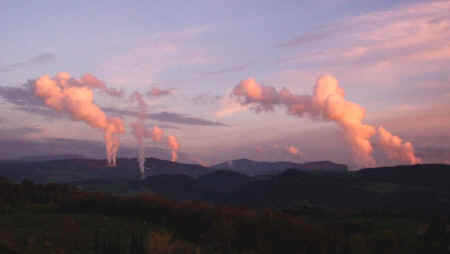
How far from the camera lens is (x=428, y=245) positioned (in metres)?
17.0

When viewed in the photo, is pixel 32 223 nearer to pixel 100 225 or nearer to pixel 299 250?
pixel 100 225

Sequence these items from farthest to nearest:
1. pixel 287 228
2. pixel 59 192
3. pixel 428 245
A: pixel 59 192 < pixel 287 228 < pixel 428 245

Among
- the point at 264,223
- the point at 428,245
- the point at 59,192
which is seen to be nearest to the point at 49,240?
the point at 264,223

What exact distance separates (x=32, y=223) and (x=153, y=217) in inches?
285

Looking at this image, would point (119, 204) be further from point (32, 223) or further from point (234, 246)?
point (234, 246)

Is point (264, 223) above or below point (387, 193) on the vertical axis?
A: above

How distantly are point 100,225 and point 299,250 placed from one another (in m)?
11.9

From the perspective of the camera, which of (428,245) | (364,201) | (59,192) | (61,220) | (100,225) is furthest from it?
(364,201)

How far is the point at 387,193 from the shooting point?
625ft

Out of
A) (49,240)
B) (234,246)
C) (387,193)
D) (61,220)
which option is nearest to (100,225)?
(61,220)

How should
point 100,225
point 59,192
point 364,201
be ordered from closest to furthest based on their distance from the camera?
point 100,225
point 59,192
point 364,201

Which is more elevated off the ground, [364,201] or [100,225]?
[100,225]

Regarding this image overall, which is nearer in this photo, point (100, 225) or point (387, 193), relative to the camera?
point (100, 225)

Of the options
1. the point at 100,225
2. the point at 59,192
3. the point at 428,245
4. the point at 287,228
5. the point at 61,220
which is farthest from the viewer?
the point at 59,192
